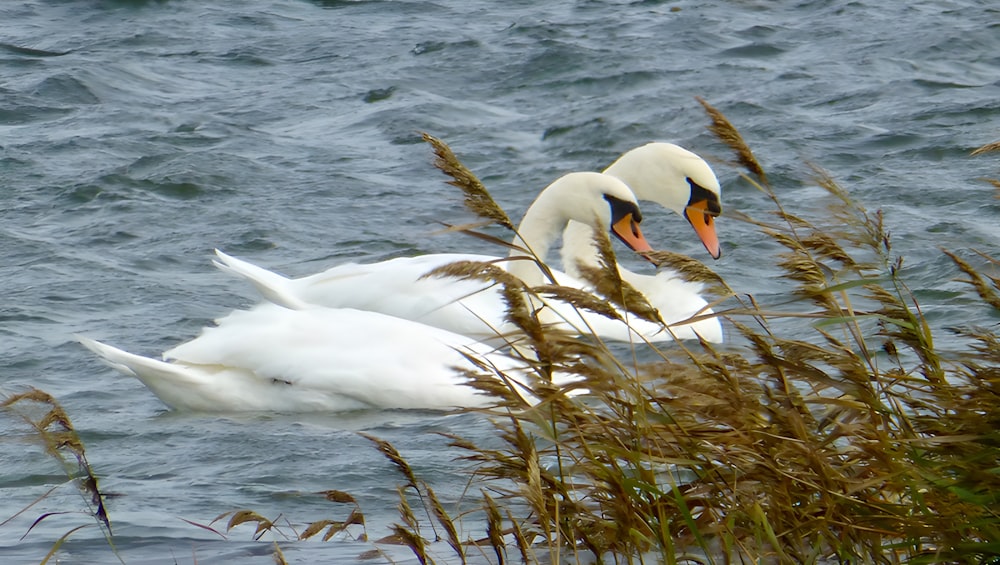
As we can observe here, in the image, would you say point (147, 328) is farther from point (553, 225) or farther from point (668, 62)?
point (668, 62)

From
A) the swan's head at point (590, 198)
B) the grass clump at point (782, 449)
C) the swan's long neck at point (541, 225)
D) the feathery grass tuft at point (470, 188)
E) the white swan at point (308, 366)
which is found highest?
the feathery grass tuft at point (470, 188)

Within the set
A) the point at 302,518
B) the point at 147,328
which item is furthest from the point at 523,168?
the point at 302,518

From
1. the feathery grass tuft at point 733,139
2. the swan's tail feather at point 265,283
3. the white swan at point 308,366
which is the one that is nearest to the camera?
the feathery grass tuft at point 733,139

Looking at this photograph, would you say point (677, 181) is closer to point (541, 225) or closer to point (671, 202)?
point (671, 202)

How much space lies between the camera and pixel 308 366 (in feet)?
19.1

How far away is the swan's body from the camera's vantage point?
5770 mm

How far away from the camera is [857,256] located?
7.63m

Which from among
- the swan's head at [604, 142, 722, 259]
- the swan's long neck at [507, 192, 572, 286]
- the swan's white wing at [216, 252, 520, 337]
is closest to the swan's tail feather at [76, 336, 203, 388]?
the swan's white wing at [216, 252, 520, 337]

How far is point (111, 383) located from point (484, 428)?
5.90ft

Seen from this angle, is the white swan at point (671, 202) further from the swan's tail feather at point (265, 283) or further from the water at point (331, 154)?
the swan's tail feather at point (265, 283)

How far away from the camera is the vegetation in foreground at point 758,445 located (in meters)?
2.67

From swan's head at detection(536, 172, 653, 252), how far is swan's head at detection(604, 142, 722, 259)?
68 cm

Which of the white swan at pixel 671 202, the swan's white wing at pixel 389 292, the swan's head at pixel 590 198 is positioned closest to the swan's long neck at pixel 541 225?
the swan's head at pixel 590 198

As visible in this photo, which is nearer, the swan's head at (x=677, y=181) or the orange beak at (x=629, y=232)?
the orange beak at (x=629, y=232)
